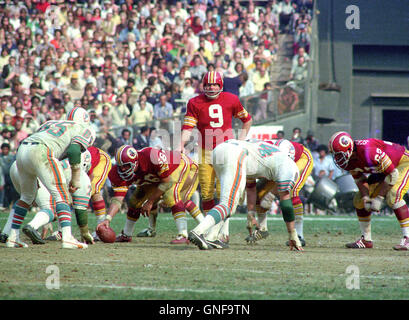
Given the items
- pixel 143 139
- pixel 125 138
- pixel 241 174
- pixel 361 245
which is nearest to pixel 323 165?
pixel 143 139

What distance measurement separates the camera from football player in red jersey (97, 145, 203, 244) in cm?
991

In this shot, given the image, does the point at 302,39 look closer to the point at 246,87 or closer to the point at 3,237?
the point at 246,87

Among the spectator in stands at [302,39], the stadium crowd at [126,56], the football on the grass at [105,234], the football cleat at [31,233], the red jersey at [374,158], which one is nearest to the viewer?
the football cleat at [31,233]

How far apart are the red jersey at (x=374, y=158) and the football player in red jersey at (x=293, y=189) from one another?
3.16 feet

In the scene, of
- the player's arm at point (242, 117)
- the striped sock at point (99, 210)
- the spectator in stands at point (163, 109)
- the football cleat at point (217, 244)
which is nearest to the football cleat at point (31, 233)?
the striped sock at point (99, 210)

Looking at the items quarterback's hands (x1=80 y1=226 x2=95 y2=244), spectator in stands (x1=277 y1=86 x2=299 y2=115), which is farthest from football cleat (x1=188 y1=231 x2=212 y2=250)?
spectator in stands (x1=277 y1=86 x2=299 y2=115)

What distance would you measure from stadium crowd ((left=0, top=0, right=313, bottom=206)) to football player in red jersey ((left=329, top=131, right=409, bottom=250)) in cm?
731

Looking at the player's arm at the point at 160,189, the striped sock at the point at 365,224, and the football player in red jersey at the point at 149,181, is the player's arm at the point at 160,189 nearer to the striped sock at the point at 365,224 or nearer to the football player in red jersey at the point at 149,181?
the football player in red jersey at the point at 149,181

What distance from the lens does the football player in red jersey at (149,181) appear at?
9914 millimetres

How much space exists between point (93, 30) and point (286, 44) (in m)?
5.77

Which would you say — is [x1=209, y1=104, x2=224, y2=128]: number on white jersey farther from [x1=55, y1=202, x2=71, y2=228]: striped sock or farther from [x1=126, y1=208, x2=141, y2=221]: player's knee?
[x1=55, y1=202, x2=71, y2=228]: striped sock

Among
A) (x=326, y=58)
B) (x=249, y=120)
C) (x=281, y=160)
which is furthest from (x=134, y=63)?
(x=281, y=160)

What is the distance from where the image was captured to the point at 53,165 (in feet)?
27.8
